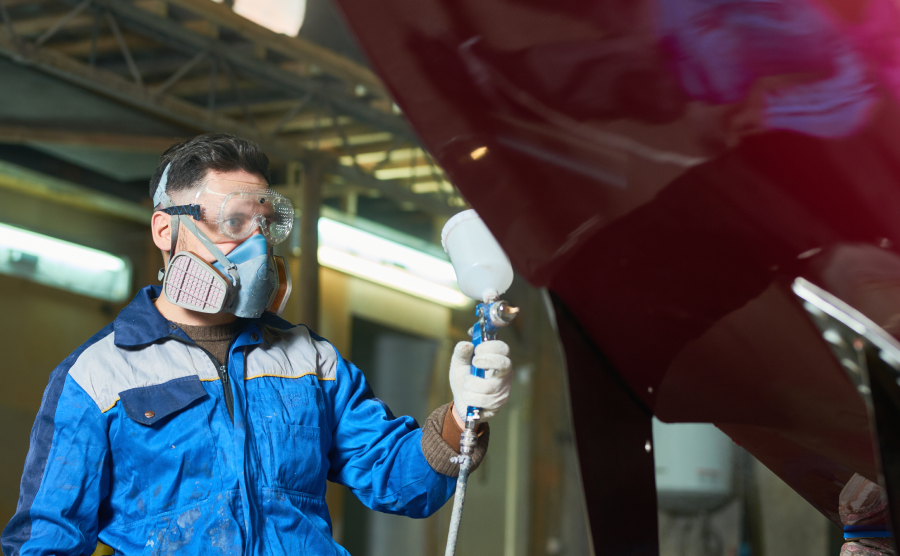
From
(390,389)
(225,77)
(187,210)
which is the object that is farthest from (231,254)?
(390,389)

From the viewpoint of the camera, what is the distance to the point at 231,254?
63.9 inches

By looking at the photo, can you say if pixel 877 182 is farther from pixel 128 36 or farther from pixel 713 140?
pixel 128 36

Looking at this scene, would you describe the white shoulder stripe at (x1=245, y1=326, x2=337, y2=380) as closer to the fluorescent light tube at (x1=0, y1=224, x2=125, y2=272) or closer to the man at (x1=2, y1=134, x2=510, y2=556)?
the man at (x1=2, y1=134, x2=510, y2=556)

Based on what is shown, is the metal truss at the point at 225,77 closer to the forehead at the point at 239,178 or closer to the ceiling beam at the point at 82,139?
the ceiling beam at the point at 82,139

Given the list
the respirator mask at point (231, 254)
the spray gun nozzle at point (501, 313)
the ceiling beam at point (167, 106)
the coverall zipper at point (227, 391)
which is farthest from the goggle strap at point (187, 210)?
the ceiling beam at point (167, 106)

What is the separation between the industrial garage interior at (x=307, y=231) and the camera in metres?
5.34

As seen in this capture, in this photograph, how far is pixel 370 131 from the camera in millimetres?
6621

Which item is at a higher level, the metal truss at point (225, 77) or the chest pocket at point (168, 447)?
the metal truss at point (225, 77)

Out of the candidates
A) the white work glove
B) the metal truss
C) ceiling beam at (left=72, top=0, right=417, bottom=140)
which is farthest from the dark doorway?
the white work glove

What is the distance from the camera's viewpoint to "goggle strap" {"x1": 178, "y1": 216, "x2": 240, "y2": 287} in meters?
1.59

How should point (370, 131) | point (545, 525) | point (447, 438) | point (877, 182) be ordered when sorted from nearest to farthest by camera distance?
point (877, 182) < point (447, 438) < point (370, 131) < point (545, 525)

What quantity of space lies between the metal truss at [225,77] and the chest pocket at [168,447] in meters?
3.92

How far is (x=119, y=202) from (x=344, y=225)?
1688mm

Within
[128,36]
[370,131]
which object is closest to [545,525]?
[370,131]
